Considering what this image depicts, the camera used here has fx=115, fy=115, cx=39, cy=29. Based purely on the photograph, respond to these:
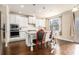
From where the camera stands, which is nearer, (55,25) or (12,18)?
(12,18)

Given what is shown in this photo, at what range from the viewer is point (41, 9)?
2.45 m

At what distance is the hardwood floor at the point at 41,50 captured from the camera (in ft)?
7.88

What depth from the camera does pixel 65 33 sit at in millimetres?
2480

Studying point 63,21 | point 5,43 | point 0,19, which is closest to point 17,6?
point 0,19

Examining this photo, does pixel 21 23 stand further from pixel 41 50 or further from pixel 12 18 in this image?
pixel 41 50

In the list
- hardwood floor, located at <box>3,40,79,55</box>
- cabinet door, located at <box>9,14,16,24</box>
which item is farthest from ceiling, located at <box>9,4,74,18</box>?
hardwood floor, located at <box>3,40,79,55</box>

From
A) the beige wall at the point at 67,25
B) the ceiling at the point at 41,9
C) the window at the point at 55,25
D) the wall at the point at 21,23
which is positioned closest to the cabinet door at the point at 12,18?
the wall at the point at 21,23

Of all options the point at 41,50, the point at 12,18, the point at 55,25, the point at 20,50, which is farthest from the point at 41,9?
the point at 20,50

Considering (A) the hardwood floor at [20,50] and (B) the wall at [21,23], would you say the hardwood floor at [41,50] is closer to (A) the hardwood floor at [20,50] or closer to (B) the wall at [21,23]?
(A) the hardwood floor at [20,50]

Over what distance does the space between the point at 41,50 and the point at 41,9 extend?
88cm
